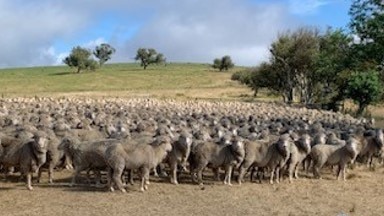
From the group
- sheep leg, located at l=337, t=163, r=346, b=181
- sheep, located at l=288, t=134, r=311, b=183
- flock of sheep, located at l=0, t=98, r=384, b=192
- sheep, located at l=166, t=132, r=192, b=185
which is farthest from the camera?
sheep leg, located at l=337, t=163, r=346, b=181

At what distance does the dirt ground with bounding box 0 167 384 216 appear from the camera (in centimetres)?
1391

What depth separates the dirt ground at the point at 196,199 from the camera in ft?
45.6

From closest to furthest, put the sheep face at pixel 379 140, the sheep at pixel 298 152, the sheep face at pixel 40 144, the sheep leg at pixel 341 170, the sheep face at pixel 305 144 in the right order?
the sheep face at pixel 40 144
the sheep at pixel 298 152
the sheep face at pixel 305 144
the sheep leg at pixel 341 170
the sheep face at pixel 379 140

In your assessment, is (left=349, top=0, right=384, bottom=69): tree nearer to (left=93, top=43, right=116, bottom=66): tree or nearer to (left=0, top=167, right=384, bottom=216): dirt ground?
(left=0, top=167, right=384, bottom=216): dirt ground

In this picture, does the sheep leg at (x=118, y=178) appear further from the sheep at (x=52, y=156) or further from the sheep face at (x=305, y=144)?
the sheep face at (x=305, y=144)

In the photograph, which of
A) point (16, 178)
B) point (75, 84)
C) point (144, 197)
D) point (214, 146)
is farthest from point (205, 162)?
point (75, 84)

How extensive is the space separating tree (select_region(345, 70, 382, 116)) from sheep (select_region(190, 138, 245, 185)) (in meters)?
30.9

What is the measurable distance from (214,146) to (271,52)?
4818 centimetres

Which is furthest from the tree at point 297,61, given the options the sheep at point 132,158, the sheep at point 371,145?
the sheep at point 132,158

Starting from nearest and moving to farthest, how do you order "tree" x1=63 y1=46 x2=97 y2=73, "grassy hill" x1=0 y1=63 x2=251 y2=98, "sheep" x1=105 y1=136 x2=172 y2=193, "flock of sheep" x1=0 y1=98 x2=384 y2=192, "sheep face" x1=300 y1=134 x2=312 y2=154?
"sheep" x1=105 y1=136 x2=172 y2=193
"flock of sheep" x1=0 y1=98 x2=384 y2=192
"sheep face" x1=300 y1=134 x2=312 y2=154
"grassy hill" x1=0 y1=63 x2=251 y2=98
"tree" x1=63 y1=46 x2=97 y2=73

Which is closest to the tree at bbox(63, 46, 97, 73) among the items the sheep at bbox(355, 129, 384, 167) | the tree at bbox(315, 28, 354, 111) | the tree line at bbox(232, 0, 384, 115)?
the tree line at bbox(232, 0, 384, 115)

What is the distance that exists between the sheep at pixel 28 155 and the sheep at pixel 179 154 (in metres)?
3.46

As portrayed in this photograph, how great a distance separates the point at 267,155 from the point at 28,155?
6.70 m

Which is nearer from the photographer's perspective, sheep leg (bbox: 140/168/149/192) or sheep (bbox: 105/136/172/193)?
sheep (bbox: 105/136/172/193)
